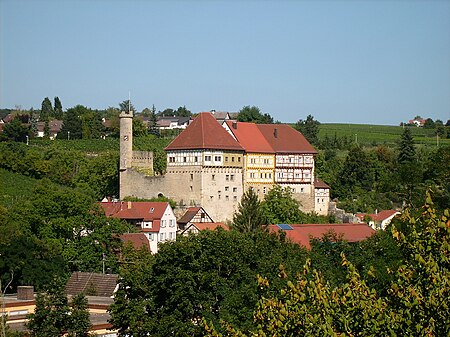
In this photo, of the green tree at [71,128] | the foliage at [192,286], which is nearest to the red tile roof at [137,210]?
the foliage at [192,286]

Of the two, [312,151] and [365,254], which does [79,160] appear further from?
[365,254]

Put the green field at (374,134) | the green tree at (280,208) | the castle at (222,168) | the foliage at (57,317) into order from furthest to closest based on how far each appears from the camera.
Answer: the green field at (374,134) → the green tree at (280,208) → the castle at (222,168) → the foliage at (57,317)

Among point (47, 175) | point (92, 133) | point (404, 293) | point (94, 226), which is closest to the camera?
point (404, 293)

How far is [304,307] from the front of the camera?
15227 mm

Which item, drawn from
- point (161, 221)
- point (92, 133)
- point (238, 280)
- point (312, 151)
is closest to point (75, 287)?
point (238, 280)

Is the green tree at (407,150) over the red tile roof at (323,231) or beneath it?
over

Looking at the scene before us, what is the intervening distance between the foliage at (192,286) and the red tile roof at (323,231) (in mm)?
23326

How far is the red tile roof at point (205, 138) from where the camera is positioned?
73.1 meters

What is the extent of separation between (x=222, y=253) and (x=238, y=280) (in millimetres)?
1134

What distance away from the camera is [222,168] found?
73.2m

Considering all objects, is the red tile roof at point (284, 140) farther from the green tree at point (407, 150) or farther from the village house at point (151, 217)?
the green tree at point (407, 150)

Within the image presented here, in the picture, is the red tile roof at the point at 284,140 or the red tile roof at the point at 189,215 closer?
the red tile roof at the point at 189,215

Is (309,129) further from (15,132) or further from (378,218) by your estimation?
(378,218)

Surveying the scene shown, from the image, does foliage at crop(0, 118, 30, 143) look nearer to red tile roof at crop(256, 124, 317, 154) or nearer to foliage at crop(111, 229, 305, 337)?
red tile roof at crop(256, 124, 317, 154)
